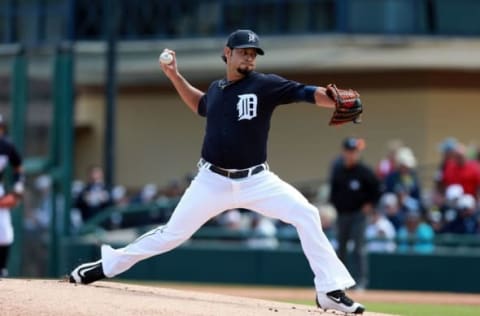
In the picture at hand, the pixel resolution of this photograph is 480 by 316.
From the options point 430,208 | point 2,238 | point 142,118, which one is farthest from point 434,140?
point 2,238

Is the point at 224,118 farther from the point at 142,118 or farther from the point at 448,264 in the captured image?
the point at 142,118

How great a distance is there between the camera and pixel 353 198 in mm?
14758

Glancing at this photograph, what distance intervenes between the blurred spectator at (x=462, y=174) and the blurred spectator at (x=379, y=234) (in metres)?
1.06

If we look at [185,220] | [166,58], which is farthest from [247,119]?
[166,58]

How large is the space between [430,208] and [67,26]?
8.24 meters

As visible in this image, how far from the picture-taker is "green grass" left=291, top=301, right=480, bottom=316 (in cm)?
1098

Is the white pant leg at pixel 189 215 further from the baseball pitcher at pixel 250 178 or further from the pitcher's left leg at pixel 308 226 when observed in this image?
the pitcher's left leg at pixel 308 226

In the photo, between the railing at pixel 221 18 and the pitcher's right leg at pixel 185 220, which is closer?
the pitcher's right leg at pixel 185 220

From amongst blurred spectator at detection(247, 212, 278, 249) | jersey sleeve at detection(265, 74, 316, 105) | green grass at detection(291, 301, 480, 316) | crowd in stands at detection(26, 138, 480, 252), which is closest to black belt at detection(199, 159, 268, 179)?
jersey sleeve at detection(265, 74, 316, 105)

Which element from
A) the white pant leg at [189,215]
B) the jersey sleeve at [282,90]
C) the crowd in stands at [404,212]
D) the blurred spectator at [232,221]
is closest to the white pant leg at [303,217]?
the white pant leg at [189,215]

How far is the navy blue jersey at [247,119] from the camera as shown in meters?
8.41

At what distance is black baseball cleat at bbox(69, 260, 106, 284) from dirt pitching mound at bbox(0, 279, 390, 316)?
7 cm

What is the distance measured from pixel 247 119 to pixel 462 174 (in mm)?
9154

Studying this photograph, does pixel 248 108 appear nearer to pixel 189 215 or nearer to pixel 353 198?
pixel 189 215
